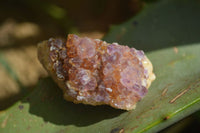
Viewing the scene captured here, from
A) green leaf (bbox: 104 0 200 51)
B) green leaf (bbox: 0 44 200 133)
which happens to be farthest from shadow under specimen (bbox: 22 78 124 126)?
green leaf (bbox: 104 0 200 51)

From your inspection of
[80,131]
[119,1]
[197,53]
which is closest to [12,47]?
[119,1]

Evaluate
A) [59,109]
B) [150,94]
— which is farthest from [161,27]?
[59,109]

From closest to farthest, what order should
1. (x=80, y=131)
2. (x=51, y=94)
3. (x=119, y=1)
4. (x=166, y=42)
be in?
(x=80, y=131)
(x=51, y=94)
(x=166, y=42)
(x=119, y=1)

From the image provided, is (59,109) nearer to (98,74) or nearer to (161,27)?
(98,74)

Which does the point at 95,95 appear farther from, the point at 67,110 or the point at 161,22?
the point at 161,22

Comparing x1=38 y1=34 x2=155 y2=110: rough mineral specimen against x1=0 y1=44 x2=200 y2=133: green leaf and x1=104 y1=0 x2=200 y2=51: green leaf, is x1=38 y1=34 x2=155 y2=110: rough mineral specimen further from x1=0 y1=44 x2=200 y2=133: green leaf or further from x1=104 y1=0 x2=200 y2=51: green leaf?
x1=104 y1=0 x2=200 y2=51: green leaf

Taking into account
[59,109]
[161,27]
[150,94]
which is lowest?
[59,109]
